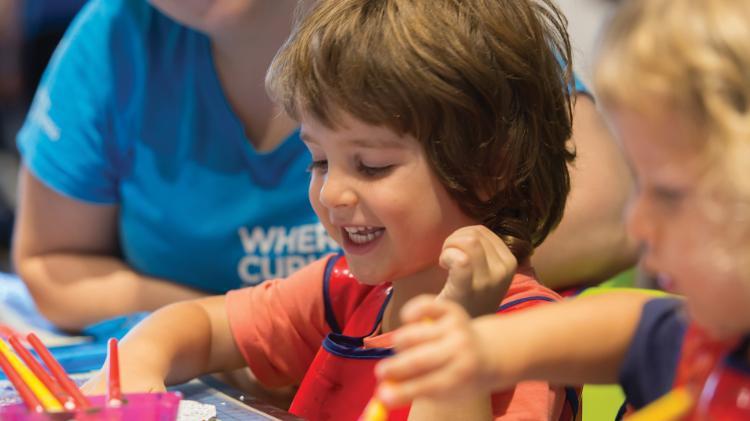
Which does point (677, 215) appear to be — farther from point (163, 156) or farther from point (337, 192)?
point (163, 156)

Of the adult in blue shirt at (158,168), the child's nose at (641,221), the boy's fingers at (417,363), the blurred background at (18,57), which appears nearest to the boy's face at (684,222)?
the child's nose at (641,221)

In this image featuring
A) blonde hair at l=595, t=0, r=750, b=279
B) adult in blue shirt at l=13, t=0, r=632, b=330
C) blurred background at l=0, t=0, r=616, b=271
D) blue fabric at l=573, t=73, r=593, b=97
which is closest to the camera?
blonde hair at l=595, t=0, r=750, b=279

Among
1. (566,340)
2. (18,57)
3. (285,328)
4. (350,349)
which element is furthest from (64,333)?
(18,57)

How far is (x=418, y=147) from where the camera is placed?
754 millimetres

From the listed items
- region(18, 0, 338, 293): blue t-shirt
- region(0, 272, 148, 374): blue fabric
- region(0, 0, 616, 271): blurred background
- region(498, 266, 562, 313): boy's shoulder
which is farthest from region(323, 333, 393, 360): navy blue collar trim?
region(0, 0, 616, 271): blurred background

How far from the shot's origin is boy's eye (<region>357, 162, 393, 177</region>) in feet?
2.47

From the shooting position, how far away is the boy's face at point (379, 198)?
0.75m

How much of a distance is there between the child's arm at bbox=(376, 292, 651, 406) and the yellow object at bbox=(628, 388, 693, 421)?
0.16 feet

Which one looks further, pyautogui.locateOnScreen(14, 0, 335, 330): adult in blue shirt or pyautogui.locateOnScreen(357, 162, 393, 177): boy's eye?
pyautogui.locateOnScreen(14, 0, 335, 330): adult in blue shirt

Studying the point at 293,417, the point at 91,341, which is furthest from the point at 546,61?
the point at 91,341

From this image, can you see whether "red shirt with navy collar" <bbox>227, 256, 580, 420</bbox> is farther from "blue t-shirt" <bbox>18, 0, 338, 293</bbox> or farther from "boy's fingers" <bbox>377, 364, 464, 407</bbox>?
"boy's fingers" <bbox>377, 364, 464, 407</bbox>

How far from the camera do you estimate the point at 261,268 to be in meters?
1.14

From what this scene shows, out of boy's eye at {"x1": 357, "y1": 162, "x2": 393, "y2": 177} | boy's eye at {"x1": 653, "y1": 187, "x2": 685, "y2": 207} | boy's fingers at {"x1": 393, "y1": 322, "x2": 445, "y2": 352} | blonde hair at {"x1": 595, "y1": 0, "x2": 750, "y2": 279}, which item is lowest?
boy's eye at {"x1": 357, "y1": 162, "x2": 393, "y2": 177}

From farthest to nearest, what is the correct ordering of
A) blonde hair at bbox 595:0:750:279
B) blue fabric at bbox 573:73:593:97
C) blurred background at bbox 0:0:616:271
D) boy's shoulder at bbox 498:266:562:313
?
blurred background at bbox 0:0:616:271, blue fabric at bbox 573:73:593:97, boy's shoulder at bbox 498:266:562:313, blonde hair at bbox 595:0:750:279
